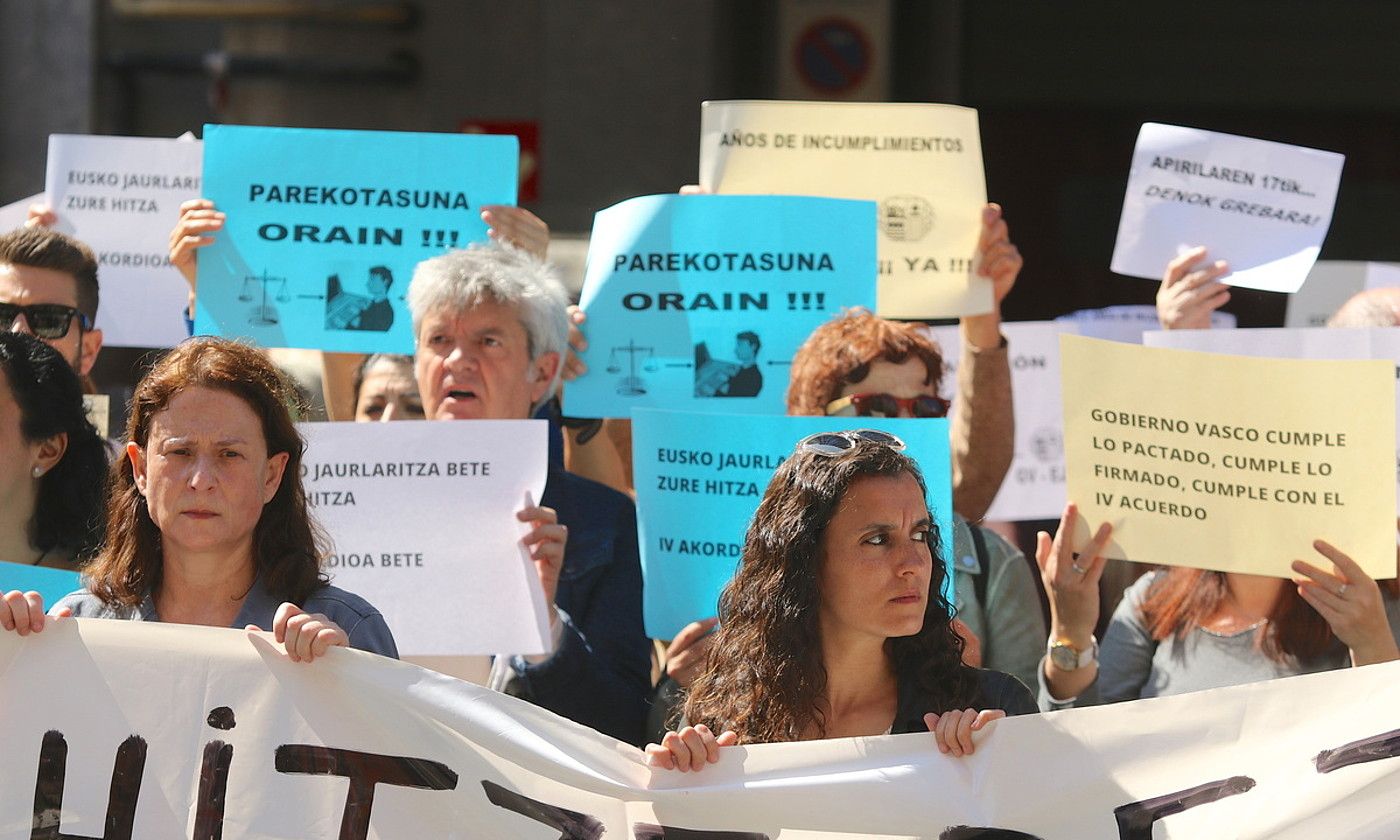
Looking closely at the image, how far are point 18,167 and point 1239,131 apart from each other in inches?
195

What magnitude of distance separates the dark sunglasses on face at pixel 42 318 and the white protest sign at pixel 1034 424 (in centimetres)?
229

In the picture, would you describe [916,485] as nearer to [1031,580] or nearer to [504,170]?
[1031,580]

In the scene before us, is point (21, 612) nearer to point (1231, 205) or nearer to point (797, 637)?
→ point (797, 637)

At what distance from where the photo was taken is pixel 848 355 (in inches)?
159

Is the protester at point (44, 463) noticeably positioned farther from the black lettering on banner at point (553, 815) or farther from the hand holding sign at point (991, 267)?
the hand holding sign at point (991, 267)

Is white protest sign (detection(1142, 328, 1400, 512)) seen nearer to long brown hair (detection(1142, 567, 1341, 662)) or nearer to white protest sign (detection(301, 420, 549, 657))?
long brown hair (detection(1142, 567, 1341, 662))

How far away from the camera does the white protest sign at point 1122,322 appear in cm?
543

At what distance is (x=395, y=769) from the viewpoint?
3213 millimetres

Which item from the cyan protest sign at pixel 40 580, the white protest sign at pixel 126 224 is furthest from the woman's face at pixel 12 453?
the white protest sign at pixel 126 224

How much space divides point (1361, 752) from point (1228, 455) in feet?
2.85

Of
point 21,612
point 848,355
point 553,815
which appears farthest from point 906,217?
point 21,612

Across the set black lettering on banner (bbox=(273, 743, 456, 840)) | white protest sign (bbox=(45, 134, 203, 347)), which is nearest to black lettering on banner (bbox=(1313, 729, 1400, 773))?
Answer: black lettering on banner (bbox=(273, 743, 456, 840))

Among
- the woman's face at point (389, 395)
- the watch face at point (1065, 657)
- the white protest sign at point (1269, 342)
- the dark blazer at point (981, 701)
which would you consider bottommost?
the dark blazer at point (981, 701)

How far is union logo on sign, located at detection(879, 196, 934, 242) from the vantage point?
4.73 metres
